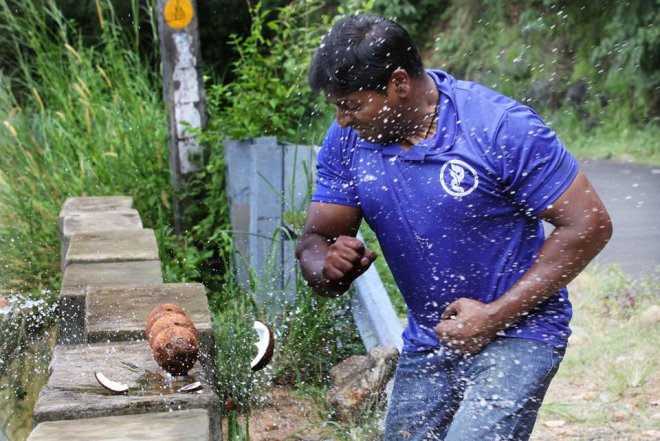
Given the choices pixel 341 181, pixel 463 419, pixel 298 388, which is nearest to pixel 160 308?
pixel 341 181

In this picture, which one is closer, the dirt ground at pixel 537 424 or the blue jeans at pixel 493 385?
the blue jeans at pixel 493 385

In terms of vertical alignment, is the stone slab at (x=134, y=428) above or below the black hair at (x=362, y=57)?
below

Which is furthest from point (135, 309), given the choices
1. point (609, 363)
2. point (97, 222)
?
point (609, 363)

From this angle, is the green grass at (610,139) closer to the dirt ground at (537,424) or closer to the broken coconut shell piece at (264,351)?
the dirt ground at (537,424)

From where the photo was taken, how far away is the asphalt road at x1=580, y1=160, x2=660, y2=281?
7969 millimetres

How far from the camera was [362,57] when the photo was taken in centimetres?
324

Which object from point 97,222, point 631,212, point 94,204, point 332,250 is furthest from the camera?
point 631,212

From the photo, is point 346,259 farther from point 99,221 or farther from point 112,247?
point 99,221

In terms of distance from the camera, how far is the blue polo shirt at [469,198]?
311 centimetres

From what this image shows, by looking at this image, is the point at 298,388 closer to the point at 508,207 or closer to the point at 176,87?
the point at 508,207

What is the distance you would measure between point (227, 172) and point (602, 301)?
2.71m

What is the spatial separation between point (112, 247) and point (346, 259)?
2042mm

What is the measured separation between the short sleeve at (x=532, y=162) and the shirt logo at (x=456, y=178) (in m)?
0.10

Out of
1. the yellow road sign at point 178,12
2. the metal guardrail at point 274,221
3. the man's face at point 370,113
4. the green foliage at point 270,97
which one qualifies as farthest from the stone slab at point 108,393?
the yellow road sign at point 178,12
